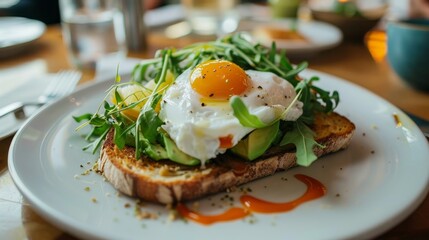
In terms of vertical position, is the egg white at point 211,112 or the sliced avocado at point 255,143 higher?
the egg white at point 211,112

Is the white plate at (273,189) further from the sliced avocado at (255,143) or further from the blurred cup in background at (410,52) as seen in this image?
the blurred cup in background at (410,52)

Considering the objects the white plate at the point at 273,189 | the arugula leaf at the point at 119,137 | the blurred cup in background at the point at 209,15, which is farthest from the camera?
the blurred cup in background at the point at 209,15

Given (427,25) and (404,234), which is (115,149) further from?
(427,25)

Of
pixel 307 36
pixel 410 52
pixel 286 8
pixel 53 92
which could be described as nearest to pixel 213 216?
pixel 53 92

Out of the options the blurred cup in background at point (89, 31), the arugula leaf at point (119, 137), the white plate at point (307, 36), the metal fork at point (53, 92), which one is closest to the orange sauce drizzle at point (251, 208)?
the arugula leaf at point (119, 137)

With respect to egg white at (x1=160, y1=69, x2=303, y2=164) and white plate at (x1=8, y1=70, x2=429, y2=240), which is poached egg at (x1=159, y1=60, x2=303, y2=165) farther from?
white plate at (x1=8, y1=70, x2=429, y2=240)

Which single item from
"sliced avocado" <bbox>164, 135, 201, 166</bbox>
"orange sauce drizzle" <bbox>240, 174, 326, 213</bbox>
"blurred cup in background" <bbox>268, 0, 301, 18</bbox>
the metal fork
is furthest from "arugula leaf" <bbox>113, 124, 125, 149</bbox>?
"blurred cup in background" <bbox>268, 0, 301, 18</bbox>

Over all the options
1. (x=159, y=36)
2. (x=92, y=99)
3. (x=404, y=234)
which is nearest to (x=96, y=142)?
(x=92, y=99)
